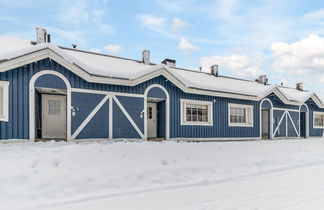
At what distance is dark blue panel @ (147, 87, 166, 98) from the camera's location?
34.5 ft

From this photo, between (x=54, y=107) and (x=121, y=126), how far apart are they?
3.49 meters

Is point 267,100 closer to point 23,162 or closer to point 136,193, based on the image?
point 136,193

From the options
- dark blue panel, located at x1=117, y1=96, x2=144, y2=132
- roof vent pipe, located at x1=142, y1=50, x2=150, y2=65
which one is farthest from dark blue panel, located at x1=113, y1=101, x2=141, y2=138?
roof vent pipe, located at x1=142, y1=50, x2=150, y2=65

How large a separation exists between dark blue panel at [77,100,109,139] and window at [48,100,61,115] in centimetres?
236

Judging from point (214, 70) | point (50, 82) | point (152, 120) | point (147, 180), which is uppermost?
point (214, 70)

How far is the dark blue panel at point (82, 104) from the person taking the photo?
8.79 metres

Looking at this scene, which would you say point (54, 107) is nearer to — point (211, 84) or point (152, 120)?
point (152, 120)

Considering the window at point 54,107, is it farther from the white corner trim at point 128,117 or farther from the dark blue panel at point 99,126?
the white corner trim at point 128,117

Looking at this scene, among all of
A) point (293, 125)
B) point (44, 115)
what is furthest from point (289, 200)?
point (293, 125)

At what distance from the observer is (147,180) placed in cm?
530

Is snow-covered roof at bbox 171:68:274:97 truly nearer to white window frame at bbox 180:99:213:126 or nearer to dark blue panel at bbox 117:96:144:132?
white window frame at bbox 180:99:213:126

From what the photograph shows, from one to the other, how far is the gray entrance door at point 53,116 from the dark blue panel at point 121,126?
2771 mm

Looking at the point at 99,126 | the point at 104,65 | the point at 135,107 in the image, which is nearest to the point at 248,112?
the point at 135,107

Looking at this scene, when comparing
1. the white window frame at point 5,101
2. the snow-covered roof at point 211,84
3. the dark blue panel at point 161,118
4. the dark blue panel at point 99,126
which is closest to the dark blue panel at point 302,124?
the snow-covered roof at point 211,84
